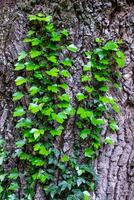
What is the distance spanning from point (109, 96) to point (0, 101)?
2.31 feet

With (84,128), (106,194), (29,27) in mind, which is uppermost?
(29,27)

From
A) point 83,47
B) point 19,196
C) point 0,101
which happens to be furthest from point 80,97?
point 19,196

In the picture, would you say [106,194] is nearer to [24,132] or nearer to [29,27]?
[24,132]

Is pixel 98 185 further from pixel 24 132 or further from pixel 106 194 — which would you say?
pixel 24 132

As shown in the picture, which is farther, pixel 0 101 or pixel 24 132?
pixel 0 101

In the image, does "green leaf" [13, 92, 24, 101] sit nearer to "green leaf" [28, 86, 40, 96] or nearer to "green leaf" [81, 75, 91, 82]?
"green leaf" [28, 86, 40, 96]

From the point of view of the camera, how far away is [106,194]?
80.4 inches

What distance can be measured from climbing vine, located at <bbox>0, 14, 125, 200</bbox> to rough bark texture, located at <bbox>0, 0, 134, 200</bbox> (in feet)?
0.19

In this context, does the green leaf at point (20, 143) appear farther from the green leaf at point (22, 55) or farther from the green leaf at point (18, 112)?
the green leaf at point (22, 55)

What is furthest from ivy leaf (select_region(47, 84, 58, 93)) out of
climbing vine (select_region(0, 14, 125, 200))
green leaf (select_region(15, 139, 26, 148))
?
green leaf (select_region(15, 139, 26, 148))

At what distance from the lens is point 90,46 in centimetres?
202

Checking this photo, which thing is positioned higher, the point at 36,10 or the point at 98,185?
the point at 36,10

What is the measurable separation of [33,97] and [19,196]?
0.62 m

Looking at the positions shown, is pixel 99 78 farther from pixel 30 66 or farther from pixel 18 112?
pixel 18 112
